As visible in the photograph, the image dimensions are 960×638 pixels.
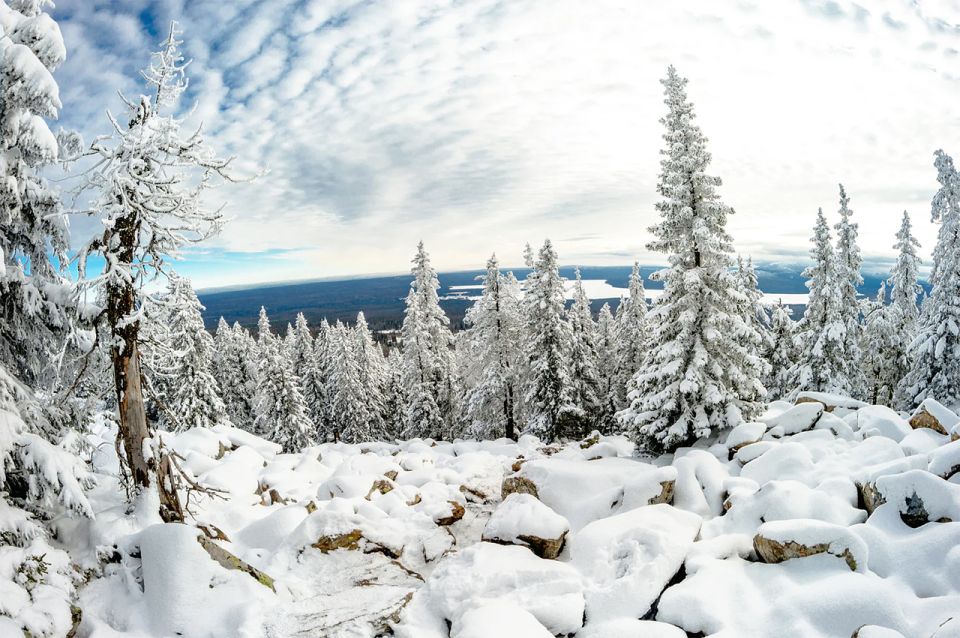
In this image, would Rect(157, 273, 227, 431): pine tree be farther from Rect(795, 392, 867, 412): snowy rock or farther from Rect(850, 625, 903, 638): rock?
Rect(850, 625, 903, 638): rock

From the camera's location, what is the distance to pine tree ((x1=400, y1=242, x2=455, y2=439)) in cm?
3173

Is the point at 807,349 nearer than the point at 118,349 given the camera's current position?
No

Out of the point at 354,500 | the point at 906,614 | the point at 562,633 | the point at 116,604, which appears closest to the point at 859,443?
the point at 906,614

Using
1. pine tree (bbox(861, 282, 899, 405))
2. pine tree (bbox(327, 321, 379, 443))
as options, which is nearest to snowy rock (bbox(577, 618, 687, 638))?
pine tree (bbox(861, 282, 899, 405))

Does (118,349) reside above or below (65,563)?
above

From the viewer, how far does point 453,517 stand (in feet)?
35.2

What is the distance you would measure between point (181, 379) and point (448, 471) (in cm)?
2281

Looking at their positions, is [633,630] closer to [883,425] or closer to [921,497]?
[921,497]

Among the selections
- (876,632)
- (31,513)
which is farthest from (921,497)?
(31,513)

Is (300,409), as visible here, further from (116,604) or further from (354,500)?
(116,604)

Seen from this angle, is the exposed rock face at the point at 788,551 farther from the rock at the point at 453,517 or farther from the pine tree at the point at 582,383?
the pine tree at the point at 582,383

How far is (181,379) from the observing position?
1139 inches

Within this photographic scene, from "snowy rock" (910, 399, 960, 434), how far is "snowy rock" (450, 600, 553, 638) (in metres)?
11.1

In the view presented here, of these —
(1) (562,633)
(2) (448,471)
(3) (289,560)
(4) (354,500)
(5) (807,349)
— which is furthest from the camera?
(5) (807,349)
